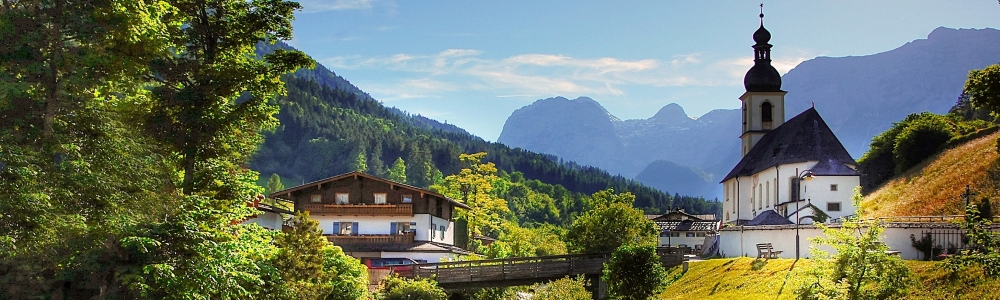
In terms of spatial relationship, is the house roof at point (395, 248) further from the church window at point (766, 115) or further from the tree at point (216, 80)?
the church window at point (766, 115)

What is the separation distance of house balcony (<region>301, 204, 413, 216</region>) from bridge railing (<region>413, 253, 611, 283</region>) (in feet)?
34.5

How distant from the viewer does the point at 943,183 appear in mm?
62469

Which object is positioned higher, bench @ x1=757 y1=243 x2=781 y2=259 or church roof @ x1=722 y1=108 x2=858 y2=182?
church roof @ x1=722 y1=108 x2=858 y2=182

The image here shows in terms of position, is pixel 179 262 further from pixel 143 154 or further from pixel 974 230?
pixel 974 230

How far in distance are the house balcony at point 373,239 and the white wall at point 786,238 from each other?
18.6 meters

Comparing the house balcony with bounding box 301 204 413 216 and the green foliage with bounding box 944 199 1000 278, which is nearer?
the green foliage with bounding box 944 199 1000 278

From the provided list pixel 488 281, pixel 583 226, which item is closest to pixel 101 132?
pixel 488 281

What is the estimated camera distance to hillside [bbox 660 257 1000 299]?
85.1 ft

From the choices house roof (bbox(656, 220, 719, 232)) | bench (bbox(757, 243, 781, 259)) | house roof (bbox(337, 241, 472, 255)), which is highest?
house roof (bbox(656, 220, 719, 232))

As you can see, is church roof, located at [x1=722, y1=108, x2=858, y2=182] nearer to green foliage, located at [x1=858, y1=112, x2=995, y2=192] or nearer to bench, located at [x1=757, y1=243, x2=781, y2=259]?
green foliage, located at [x1=858, y1=112, x2=995, y2=192]

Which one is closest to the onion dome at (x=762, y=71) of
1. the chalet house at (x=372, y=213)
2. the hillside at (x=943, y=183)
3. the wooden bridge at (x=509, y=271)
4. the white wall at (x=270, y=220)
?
the hillside at (x=943, y=183)

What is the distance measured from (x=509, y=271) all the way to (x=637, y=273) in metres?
11.0

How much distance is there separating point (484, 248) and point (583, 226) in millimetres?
11281

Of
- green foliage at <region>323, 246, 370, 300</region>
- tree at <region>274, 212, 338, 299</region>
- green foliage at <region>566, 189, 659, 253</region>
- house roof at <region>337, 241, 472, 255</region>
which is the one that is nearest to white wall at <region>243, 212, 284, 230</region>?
house roof at <region>337, 241, 472, 255</region>
